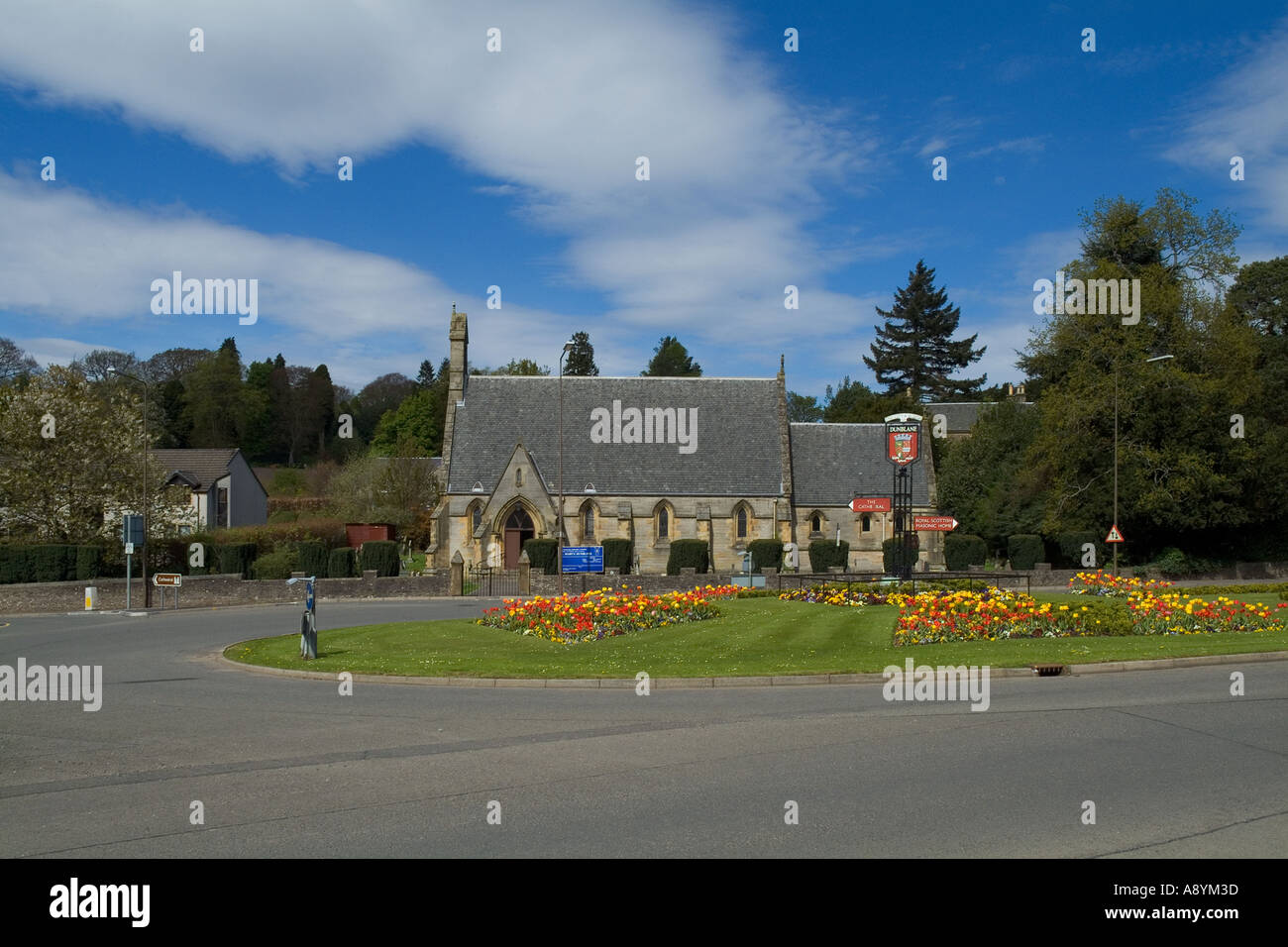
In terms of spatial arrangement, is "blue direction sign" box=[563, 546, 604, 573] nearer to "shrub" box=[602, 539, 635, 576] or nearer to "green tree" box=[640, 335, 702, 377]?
"shrub" box=[602, 539, 635, 576]

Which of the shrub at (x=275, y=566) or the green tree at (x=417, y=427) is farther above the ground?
the green tree at (x=417, y=427)

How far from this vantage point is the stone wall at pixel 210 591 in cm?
3409

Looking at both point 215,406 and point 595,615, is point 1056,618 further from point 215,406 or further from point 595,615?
point 215,406

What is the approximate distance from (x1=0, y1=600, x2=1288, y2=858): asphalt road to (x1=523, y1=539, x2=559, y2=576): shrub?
28.8 metres

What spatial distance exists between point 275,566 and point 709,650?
29.9 m

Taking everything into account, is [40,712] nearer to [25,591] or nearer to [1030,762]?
[1030,762]

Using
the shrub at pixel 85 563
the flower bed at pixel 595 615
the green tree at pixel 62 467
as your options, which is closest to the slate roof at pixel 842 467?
the flower bed at pixel 595 615

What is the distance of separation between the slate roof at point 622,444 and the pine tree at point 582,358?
187 ft

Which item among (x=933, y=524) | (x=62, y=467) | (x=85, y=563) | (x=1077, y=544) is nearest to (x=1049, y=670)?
(x=933, y=524)

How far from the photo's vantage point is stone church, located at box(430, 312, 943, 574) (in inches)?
1978

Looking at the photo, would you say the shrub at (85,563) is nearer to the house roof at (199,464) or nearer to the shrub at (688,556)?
the shrub at (688,556)

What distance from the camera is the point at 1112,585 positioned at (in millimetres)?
28297

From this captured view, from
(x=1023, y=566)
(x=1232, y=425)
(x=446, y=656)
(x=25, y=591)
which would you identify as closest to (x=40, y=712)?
(x=446, y=656)

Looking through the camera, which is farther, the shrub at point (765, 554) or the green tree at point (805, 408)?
the green tree at point (805, 408)
